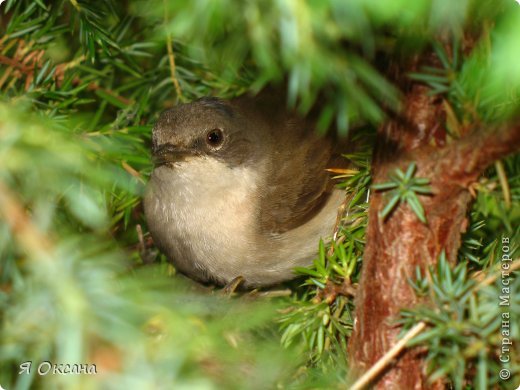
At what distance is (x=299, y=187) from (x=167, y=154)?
733 millimetres

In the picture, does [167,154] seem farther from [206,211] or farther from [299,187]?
[299,187]

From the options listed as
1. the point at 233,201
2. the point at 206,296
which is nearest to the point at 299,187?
the point at 233,201

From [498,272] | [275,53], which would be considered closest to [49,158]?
[275,53]

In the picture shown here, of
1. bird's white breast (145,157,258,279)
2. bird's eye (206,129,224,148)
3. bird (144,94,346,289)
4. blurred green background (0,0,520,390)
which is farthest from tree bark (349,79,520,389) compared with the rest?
bird's eye (206,129,224,148)

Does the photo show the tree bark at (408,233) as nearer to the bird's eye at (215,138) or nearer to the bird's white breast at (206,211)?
the bird's white breast at (206,211)

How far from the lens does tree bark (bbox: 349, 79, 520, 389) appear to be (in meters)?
1.56

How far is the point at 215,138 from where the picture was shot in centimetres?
→ 320

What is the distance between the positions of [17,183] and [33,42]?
4.98 feet

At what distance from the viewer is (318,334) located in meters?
1.90

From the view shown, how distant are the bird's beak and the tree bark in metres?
1.47

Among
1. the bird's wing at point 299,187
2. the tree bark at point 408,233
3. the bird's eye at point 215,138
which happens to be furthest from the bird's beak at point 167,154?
the tree bark at point 408,233

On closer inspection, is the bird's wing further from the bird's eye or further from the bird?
the bird's eye

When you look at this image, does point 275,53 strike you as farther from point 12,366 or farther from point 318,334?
point 318,334

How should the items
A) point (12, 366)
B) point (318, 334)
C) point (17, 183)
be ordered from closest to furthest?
point (17, 183) < point (12, 366) < point (318, 334)
